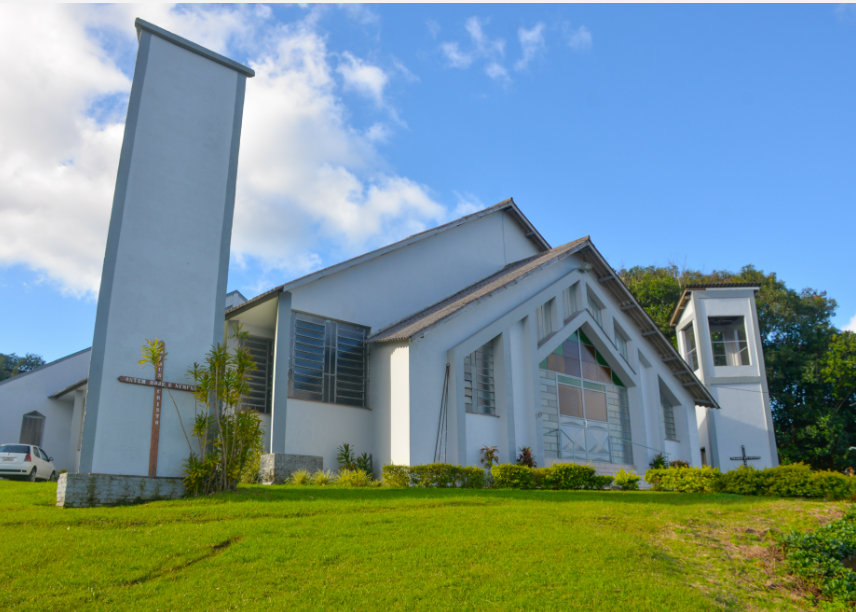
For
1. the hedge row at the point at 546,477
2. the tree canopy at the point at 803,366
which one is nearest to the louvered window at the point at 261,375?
the hedge row at the point at 546,477

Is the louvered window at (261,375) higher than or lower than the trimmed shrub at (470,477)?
higher

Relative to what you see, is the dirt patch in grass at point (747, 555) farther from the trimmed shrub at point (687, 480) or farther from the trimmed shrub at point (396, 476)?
the trimmed shrub at point (396, 476)

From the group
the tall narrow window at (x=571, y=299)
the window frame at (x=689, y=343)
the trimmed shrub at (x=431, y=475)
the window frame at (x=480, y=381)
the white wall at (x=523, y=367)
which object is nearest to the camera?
the trimmed shrub at (x=431, y=475)

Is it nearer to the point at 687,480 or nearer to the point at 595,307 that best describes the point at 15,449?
the point at 595,307

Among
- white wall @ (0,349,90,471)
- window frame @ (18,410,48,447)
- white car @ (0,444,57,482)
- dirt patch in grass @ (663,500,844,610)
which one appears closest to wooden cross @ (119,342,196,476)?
dirt patch in grass @ (663,500,844,610)

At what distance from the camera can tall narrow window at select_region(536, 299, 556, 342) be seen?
22.4 metres

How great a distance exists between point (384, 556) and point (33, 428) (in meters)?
26.0

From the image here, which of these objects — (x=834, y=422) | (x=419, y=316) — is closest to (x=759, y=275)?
(x=834, y=422)

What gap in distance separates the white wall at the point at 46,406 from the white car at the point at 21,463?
5327 millimetres

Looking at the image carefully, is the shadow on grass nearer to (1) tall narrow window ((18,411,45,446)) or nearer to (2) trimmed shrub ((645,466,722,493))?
(2) trimmed shrub ((645,466,722,493))

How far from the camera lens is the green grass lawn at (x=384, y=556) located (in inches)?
297

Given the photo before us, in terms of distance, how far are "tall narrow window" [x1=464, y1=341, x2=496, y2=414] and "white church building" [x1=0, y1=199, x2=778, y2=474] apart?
36mm

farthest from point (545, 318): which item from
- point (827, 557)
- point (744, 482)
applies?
point (827, 557)

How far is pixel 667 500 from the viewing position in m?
15.6
